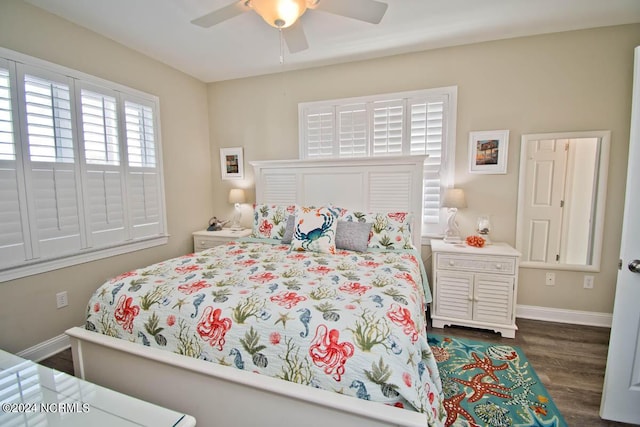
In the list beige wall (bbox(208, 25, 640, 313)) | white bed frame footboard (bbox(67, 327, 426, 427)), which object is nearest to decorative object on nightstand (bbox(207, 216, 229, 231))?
beige wall (bbox(208, 25, 640, 313))

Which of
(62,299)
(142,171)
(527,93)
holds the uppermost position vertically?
(527,93)

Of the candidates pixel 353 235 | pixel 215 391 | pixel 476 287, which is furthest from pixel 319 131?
pixel 215 391

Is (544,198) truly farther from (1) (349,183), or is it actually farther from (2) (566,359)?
(1) (349,183)

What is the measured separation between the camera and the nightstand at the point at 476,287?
2566 millimetres

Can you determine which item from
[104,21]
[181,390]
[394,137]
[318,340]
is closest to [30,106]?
[104,21]

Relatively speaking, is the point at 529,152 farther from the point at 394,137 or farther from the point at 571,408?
the point at 571,408

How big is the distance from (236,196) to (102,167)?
1447 millimetres

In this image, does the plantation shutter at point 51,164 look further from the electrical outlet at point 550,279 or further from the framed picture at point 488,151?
the electrical outlet at point 550,279

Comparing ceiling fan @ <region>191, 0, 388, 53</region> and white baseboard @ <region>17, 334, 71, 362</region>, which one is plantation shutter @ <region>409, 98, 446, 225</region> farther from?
white baseboard @ <region>17, 334, 71, 362</region>

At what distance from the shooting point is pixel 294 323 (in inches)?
51.3

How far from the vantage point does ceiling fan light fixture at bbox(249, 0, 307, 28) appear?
1681mm

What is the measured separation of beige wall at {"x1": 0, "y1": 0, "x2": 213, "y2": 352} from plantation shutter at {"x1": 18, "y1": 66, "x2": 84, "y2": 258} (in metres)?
0.21

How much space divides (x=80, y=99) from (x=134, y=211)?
3.61ft

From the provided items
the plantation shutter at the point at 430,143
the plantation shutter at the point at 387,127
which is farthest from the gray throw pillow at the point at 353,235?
the plantation shutter at the point at 387,127
